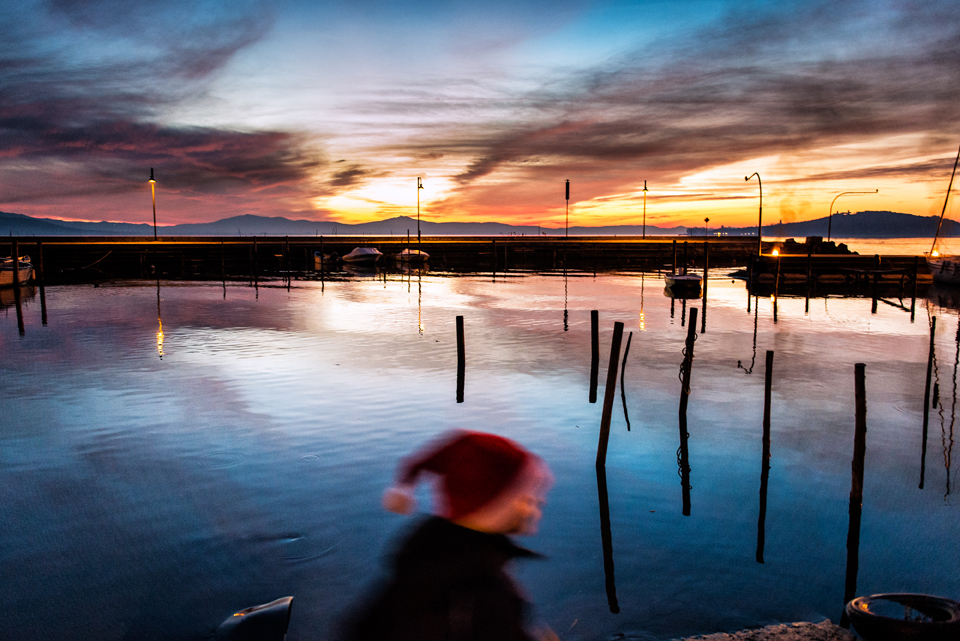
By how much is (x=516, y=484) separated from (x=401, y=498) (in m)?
1.99


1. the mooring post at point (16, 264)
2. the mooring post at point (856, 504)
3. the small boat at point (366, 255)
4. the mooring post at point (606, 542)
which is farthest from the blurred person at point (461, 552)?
the small boat at point (366, 255)

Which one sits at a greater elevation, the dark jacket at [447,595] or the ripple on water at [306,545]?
the ripple on water at [306,545]

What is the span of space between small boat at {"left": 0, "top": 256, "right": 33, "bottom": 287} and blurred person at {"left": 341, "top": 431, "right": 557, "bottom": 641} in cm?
4396

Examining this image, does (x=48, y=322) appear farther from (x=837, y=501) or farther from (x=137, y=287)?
(x=837, y=501)

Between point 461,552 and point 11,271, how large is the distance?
49.7 metres

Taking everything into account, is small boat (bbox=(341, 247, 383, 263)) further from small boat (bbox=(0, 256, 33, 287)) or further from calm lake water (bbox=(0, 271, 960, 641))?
calm lake water (bbox=(0, 271, 960, 641))

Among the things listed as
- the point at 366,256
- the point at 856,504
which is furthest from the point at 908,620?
the point at 366,256

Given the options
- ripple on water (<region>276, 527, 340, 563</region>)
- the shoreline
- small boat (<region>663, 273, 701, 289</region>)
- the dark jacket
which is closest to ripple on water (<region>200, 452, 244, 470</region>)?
ripple on water (<region>276, 527, 340, 563</region>)

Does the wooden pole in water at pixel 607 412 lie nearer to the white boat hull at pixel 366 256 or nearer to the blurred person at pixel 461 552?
the blurred person at pixel 461 552

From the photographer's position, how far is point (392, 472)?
10523 mm

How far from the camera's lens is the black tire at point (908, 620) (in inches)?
224

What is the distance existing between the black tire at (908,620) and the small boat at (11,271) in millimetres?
50189

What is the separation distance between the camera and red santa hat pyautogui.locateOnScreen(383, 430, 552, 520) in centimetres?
954

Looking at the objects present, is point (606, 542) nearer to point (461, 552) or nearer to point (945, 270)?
point (461, 552)
